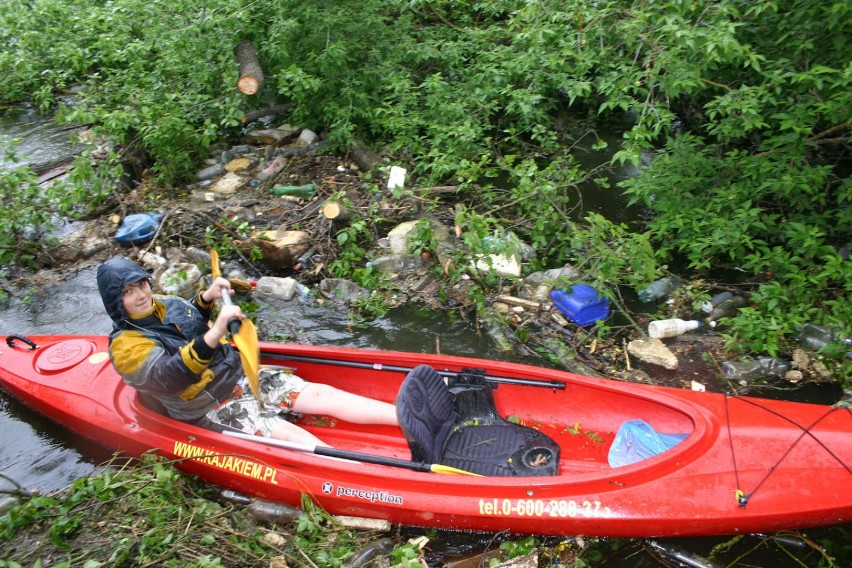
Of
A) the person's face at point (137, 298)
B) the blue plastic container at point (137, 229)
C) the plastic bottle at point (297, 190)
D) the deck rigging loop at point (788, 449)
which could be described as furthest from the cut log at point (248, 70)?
the deck rigging loop at point (788, 449)

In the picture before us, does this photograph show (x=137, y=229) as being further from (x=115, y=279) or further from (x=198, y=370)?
(x=198, y=370)

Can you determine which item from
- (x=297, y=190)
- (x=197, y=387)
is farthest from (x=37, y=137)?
(x=197, y=387)

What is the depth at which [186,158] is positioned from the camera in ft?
21.7

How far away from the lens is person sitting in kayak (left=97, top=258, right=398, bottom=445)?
316 centimetres

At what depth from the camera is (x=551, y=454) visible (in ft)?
12.0

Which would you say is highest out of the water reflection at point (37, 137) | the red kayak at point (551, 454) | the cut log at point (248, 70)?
the cut log at point (248, 70)

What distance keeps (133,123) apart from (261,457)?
458cm

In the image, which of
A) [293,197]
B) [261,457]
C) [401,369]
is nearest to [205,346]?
[261,457]

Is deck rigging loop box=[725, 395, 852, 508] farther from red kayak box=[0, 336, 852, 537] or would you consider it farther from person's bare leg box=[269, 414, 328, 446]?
person's bare leg box=[269, 414, 328, 446]

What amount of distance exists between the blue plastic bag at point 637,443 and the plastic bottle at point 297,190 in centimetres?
406

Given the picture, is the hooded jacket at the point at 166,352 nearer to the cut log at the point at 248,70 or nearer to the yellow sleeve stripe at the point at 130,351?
the yellow sleeve stripe at the point at 130,351

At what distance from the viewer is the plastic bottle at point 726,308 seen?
4949mm

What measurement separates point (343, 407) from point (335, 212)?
2.43 meters

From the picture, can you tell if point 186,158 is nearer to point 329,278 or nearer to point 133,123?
point 133,123
